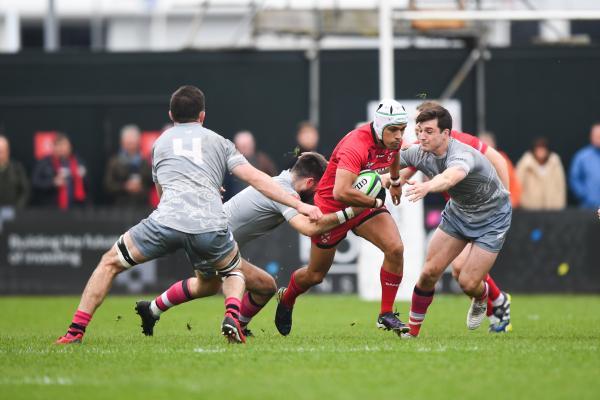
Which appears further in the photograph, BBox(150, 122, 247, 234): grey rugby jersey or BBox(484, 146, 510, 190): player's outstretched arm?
BBox(484, 146, 510, 190): player's outstretched arm

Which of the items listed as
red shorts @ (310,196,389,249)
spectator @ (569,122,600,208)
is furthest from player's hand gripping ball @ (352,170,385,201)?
spectator @ (569,122,600,208)

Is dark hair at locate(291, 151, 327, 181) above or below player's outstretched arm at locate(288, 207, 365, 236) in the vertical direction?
above

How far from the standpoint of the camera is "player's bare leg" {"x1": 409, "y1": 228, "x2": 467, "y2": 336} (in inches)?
482

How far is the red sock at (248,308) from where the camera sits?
12.5 m

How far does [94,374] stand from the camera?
29.6ft

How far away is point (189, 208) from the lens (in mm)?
10711

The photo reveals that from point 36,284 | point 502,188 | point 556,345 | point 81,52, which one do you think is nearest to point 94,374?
point 556,345

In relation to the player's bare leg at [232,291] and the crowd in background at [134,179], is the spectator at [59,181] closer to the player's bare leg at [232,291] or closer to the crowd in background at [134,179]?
the crowd in background at [134,179]

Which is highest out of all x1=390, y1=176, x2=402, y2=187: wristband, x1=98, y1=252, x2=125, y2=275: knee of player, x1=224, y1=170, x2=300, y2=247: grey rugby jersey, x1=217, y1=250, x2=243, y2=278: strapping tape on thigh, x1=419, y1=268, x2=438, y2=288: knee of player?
x1=390, y1=176, x2=402, y2=187: wristband

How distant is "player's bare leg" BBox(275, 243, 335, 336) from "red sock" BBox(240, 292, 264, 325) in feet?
0.73

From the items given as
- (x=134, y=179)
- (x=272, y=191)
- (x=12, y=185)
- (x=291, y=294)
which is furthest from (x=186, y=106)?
(x=12, y=185)

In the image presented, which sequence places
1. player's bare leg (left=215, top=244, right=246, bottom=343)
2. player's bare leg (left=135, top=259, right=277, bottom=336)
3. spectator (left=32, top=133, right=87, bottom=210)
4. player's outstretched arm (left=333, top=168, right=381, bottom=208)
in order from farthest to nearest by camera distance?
spectator (left=32, top=133, right=87, bottom=210)
player's bare leg (left=135, top=259, right=277, bottom=336)
player's outstretched arm (left=333, top=168, right=381, bottom=208)
player's bare leg (left=215, top=244, right=246, bottom=343)

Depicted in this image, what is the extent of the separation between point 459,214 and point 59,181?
9.95 metres

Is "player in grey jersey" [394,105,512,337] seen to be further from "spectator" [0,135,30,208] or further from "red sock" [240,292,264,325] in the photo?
"spectator" [0,135,30,208]
